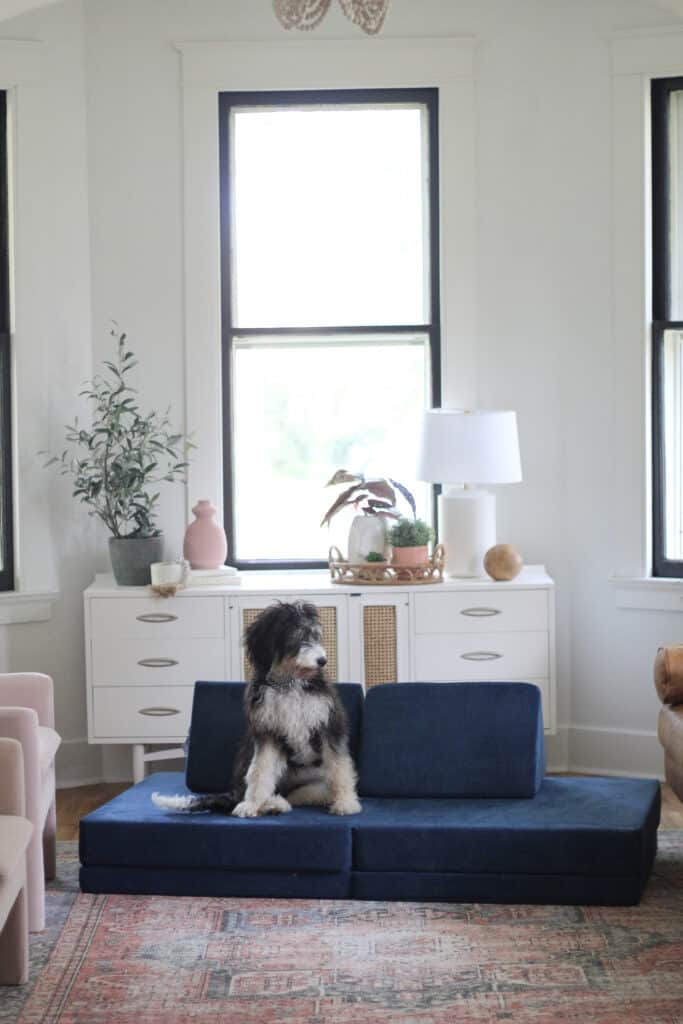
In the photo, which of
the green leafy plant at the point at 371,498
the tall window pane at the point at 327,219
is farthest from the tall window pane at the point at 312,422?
the green leafy plant at the point at 371,498

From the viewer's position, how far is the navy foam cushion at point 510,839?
397 centimetres

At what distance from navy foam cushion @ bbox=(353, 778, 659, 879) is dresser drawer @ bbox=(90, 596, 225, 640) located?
1371 millimetres

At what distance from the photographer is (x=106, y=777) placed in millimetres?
5805

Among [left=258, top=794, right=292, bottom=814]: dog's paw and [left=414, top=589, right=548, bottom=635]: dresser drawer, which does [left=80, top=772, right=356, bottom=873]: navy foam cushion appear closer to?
[left=258, top=794, right=292, bottom=814]: dog's paw

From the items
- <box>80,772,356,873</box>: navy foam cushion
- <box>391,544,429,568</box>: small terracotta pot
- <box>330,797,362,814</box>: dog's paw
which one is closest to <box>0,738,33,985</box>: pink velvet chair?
<box>80,772,356,873</box>: navy foam cushion

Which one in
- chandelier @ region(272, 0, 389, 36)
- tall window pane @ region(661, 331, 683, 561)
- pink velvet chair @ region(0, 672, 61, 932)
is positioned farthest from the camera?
tall window pane @ region(661, 331, 683, 561)

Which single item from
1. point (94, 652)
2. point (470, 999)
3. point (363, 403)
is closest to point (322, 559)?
point (363, 403)

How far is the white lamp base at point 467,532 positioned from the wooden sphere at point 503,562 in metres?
0.11

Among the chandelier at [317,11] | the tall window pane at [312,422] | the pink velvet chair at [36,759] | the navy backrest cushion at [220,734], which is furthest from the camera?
the tall window pane at [312,422]

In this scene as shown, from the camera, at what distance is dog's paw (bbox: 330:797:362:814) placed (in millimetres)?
4141

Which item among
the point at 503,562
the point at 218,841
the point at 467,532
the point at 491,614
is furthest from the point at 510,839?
the point at 467,532

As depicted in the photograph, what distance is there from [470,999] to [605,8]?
12.8 ft

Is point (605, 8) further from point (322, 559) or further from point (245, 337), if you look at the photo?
point (322, 559)

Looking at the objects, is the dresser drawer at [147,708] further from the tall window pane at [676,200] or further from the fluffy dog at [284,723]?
the tall window pane at [676,200]
